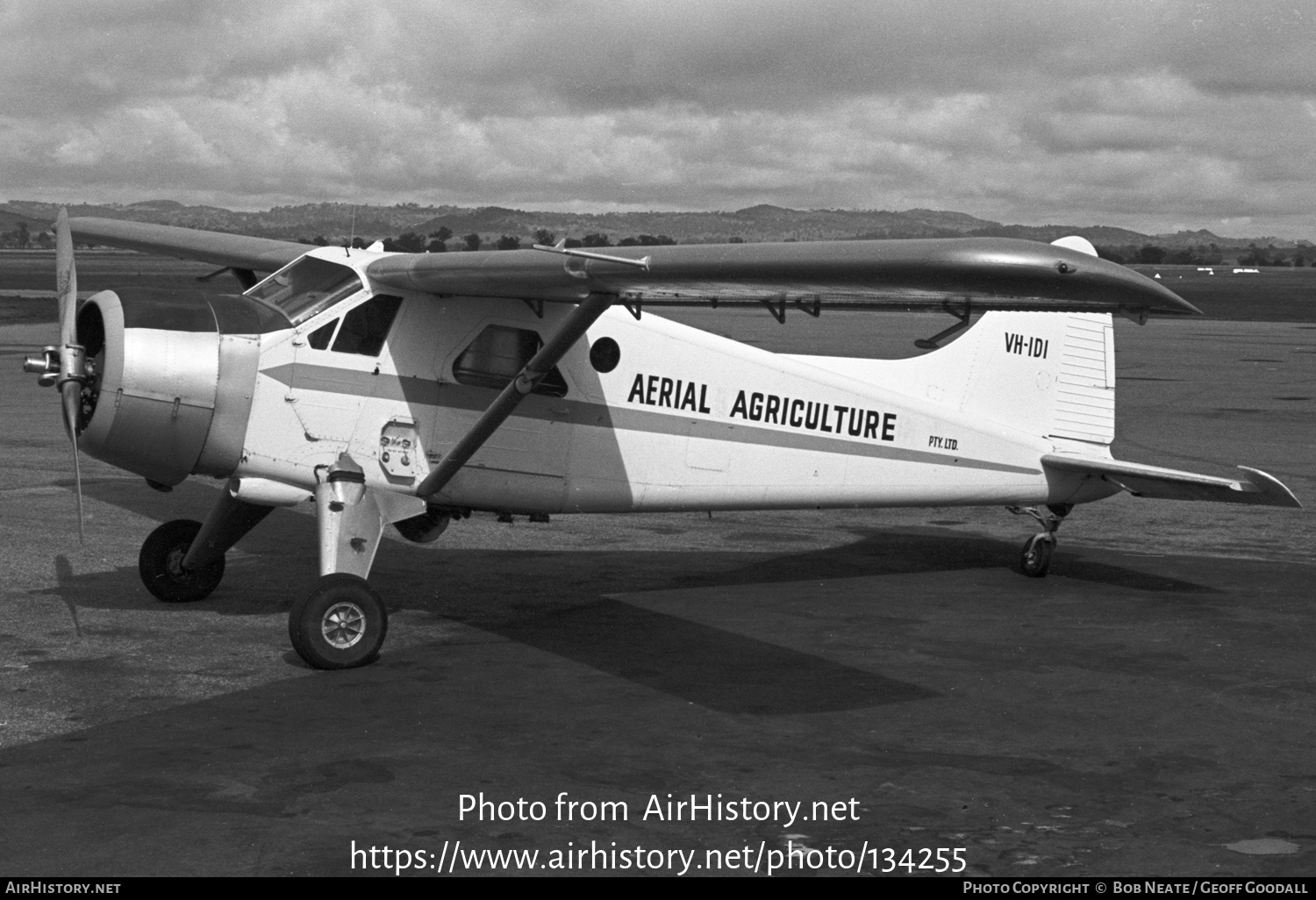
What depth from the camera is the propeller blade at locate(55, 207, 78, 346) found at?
30.8 ft

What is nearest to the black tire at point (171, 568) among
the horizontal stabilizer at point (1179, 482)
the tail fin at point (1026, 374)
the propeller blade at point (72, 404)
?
the propeller blade at point (72, 404)

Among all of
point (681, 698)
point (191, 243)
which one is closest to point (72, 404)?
point (681, 698)

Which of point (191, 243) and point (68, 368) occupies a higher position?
point (191, 243)

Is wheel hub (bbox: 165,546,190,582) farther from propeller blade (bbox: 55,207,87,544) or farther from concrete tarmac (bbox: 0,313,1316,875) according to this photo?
propeller blade (bbox: 55,207,87,544)

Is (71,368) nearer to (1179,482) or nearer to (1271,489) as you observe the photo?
(1179,482)

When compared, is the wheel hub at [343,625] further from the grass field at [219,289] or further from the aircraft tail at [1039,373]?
the grass field at [219,289]

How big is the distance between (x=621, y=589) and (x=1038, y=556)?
3.71m

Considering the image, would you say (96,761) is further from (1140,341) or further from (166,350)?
(1140,341)

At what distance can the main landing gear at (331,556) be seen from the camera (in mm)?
9266

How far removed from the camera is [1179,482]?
1214 cm

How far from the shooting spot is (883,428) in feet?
39.8

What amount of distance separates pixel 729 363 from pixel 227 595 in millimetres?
4446

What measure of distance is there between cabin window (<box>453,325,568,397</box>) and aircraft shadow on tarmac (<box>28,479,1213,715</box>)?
1836 millimetres

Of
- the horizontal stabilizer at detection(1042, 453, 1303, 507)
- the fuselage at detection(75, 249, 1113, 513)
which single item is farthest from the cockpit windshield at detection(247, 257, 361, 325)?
the horizontal stabilizer at detection(1042, 453, 1303, 507)
